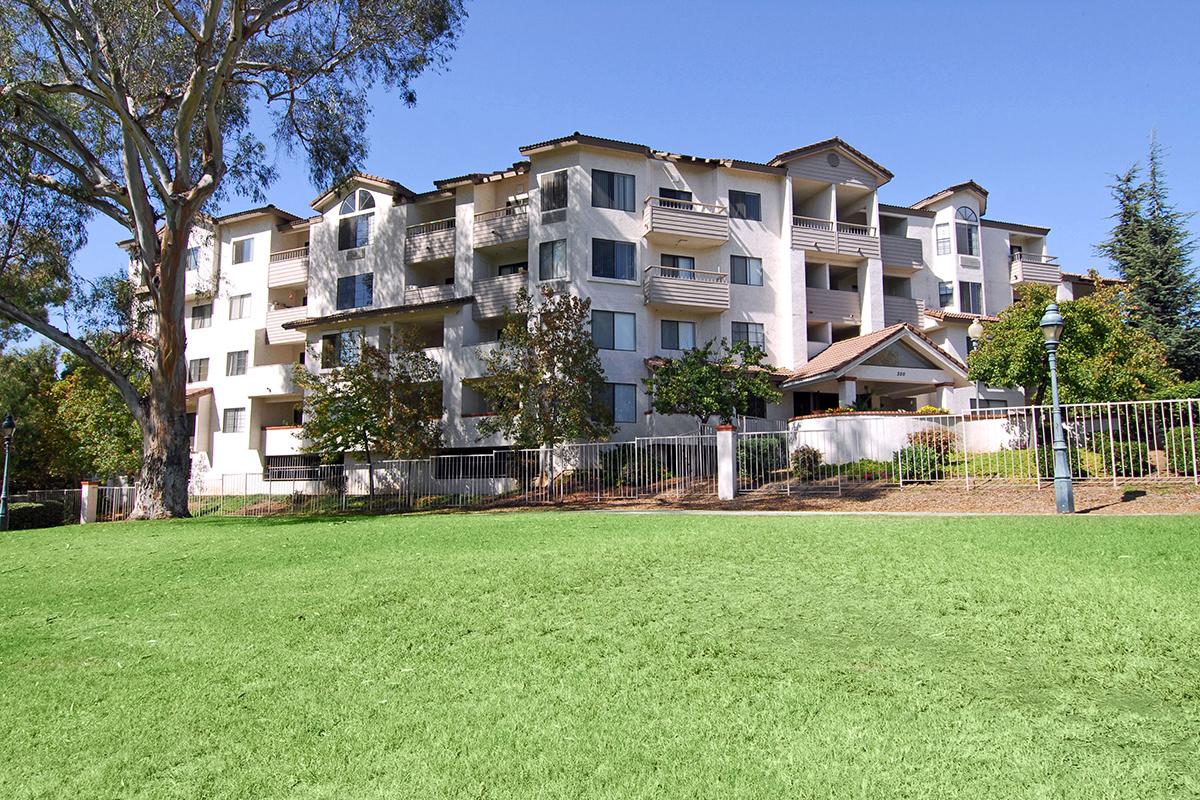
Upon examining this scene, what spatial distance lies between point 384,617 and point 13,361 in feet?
161

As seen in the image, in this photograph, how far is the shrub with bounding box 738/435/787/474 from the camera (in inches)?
880

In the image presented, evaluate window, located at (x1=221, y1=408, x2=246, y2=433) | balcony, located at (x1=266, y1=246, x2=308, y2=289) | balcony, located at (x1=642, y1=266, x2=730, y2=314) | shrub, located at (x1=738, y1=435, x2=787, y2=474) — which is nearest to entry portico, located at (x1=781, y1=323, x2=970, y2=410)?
balcony, located at (x1=642, y1=266, x2=730, y2=314)

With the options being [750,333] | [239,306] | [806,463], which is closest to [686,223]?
[750,333]

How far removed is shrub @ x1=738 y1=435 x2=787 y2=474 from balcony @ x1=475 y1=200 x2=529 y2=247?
1526 cm

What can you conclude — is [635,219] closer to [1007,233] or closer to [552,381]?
[552,381]

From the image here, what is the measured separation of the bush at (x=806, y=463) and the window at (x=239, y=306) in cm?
3135

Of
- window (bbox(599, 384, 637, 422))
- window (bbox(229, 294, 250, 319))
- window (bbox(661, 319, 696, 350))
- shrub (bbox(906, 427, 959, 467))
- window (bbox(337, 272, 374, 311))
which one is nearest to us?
shrub (bbox(906, 427, 959, 467))

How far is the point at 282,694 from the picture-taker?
5.12m

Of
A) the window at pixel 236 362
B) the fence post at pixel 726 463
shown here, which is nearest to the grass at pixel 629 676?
the fence post at pixel 726 463

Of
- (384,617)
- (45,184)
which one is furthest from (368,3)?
(384,617)

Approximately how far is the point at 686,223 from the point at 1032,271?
20.1 meters

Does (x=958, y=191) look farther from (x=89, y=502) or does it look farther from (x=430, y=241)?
(x=89, y=502)

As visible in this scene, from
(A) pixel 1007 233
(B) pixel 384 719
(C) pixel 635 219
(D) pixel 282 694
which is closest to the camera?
(B) pixel 384 719

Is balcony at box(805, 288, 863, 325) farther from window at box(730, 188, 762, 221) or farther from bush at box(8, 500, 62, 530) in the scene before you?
bush at box(8, 500, 62, 530)
